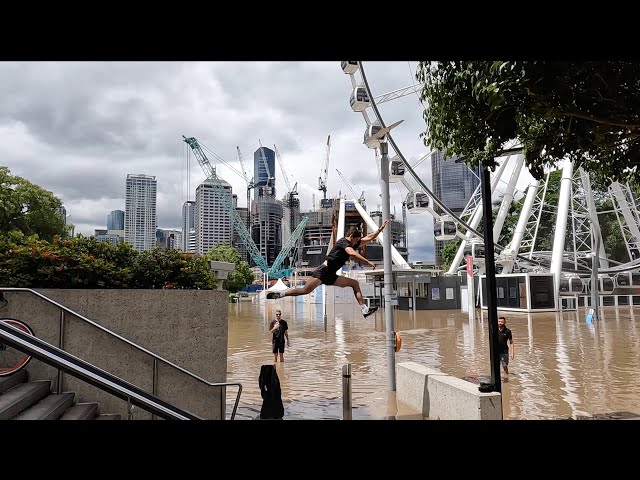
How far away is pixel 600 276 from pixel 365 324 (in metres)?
27.3

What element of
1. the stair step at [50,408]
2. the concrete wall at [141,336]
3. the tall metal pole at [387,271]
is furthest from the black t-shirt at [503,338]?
the stair step at [50,408]

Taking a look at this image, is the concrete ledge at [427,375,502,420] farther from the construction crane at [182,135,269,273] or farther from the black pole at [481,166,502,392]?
the construction crane at [182,135,269,273]

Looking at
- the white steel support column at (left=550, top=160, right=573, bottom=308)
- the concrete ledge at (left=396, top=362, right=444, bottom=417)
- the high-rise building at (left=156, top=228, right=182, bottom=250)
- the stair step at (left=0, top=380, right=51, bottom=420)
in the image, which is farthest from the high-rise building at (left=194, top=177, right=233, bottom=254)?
the stair step at (left=0, top=380, right=51, bottom=420)

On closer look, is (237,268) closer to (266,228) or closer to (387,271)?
(266,228)

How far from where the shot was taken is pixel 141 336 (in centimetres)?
762

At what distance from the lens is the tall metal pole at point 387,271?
36.8ft

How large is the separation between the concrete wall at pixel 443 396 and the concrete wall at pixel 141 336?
359 centimetres

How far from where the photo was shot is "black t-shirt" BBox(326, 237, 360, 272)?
731cm

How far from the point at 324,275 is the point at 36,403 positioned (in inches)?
156

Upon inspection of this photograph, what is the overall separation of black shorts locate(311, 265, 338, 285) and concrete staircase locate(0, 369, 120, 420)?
3286 millimetres

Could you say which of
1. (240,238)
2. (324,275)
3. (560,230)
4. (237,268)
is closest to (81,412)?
(324,275)
